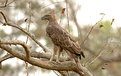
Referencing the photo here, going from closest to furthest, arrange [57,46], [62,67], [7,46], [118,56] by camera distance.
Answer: [7,46] < [62,67] < [57,46] < [118,56]

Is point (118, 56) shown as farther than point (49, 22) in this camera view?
Yes

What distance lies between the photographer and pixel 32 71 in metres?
7.71

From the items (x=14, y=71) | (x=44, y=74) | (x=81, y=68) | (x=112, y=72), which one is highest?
(x=81, y=68)

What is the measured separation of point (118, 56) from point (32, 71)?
25.7ft

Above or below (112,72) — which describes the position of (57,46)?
above

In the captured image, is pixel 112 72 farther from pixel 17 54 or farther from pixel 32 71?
pixel 17 54

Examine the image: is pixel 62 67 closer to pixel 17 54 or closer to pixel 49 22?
pixel 17 54

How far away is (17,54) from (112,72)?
13.2 metres

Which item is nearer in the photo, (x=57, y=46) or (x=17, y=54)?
(x=17, y=54)

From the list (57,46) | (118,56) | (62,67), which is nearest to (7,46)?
(62,67)

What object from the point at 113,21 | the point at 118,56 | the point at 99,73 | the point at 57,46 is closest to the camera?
the point at 113,21

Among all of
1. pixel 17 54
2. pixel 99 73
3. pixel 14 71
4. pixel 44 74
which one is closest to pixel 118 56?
pixel 99 73

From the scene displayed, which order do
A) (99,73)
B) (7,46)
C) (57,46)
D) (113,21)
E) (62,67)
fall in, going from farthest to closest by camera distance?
(99,73)
(57,46)
(113,21)
(62,67)
(7,46)

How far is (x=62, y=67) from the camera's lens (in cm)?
641
